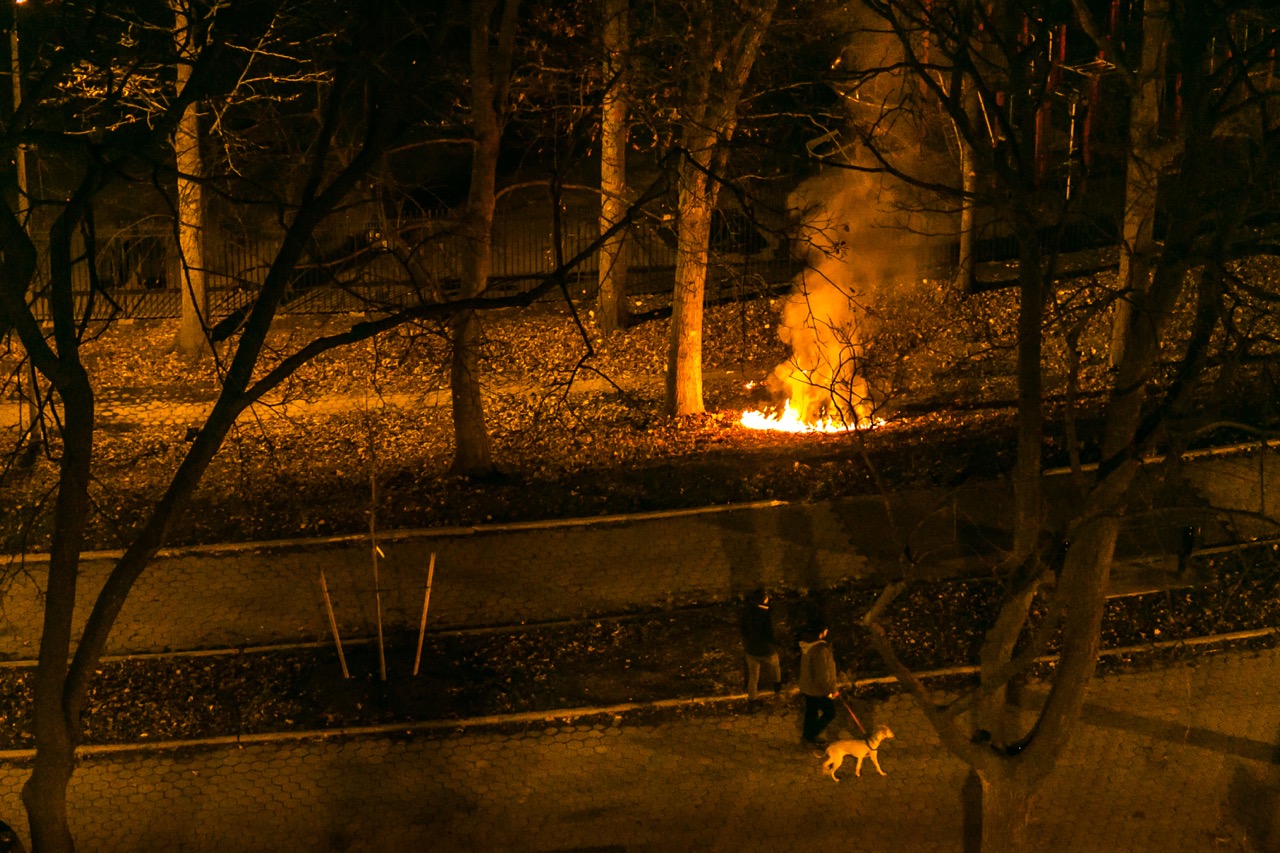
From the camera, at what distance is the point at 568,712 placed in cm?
1002

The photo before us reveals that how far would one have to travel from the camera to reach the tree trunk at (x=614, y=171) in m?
16.1

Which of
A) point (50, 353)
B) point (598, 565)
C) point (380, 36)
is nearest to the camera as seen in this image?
point (50, 353)

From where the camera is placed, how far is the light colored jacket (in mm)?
9328

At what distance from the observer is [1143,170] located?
8750mm

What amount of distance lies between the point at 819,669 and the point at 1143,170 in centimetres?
431

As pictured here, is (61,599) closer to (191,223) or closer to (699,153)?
(699,153)

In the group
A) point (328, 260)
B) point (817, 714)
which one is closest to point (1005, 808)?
point (817, 714)

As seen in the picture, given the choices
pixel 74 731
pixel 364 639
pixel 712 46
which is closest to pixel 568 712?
pixel 364 639

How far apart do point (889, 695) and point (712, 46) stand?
867 cm

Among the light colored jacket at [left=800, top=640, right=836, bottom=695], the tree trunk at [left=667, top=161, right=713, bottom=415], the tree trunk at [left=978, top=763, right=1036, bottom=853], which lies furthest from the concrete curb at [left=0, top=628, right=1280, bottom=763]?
the tree trunk at [left=667, top=161, right=713, bottom=415]

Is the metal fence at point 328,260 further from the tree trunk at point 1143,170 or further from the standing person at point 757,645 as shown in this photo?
the standing person at point 757,645

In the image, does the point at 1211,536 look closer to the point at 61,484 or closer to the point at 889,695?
the point at 889,695

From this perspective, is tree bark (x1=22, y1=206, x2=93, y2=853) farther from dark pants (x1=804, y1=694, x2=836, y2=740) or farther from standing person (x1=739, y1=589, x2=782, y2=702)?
dark pants (x1=804, y1=694, x2=836, y2=740)

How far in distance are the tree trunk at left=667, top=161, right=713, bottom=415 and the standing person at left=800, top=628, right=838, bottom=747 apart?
671 cm
